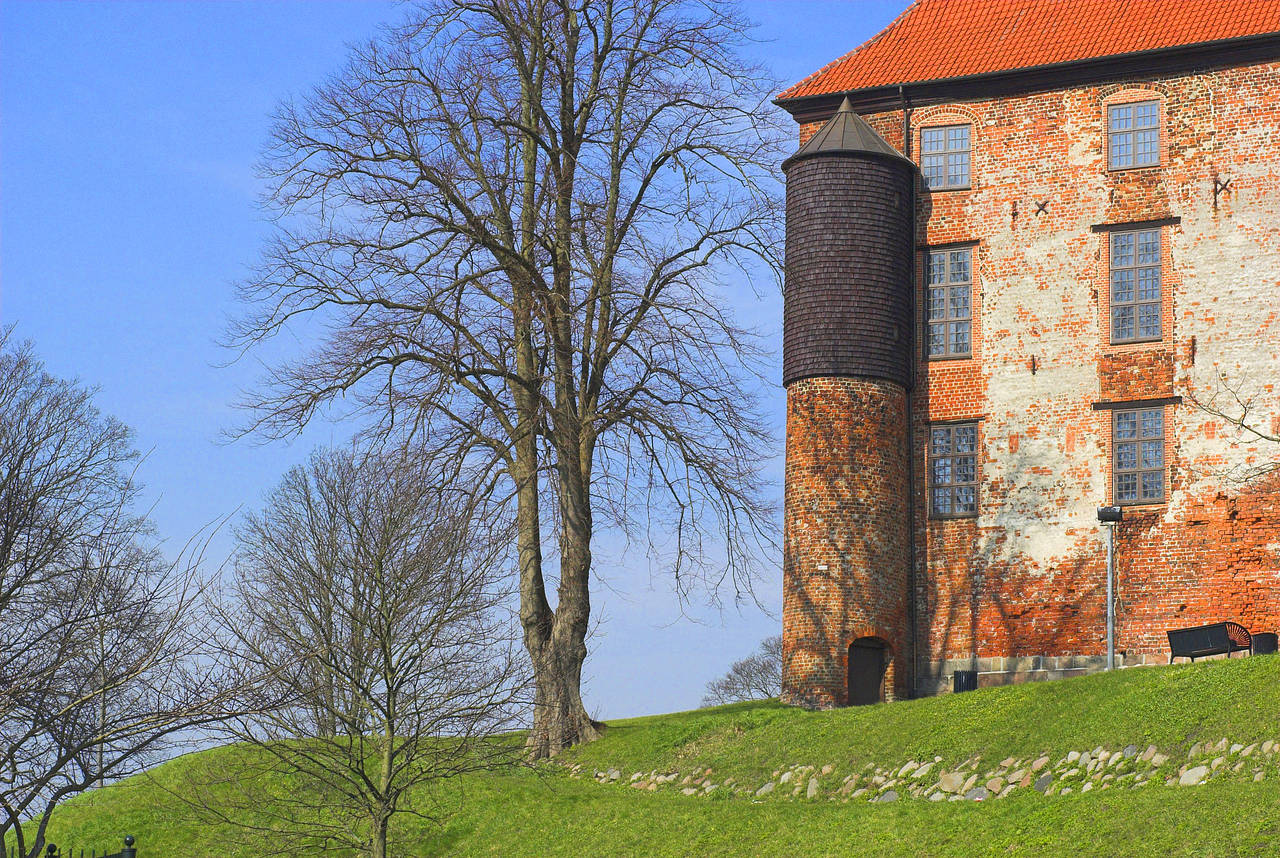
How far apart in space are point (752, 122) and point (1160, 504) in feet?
35.1

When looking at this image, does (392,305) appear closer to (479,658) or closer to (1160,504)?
(479,658)

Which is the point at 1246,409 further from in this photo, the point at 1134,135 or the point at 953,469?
the point at 1134,135

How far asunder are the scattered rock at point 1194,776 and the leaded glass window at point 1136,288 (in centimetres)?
1425

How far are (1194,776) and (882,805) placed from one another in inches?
179

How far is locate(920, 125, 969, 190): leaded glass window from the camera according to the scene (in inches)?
1266

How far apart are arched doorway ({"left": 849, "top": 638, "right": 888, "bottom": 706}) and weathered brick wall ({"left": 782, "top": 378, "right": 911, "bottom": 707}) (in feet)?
0.68

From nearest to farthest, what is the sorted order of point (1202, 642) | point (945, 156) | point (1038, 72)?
point (1202, 642) → point (1038, 72) → point (945, 156)

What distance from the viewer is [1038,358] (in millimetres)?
30812

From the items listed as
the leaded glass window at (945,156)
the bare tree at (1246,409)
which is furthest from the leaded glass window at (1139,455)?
the leaded glass window at (945,156)

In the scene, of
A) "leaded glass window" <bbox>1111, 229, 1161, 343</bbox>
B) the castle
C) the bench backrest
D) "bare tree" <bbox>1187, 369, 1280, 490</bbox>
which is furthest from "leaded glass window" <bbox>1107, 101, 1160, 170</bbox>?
the bench backrest

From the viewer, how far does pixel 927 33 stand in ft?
113

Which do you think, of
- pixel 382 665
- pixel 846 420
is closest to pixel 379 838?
pixel 382 665

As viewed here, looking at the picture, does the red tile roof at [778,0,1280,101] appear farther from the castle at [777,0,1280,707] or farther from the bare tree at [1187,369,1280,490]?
the bare tree at [1187,369,1280,490]

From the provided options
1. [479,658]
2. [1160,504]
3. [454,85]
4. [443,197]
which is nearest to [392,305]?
[443,197]
